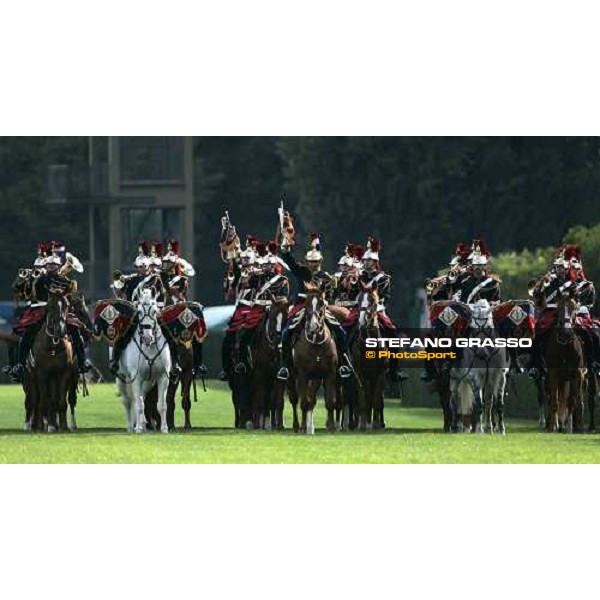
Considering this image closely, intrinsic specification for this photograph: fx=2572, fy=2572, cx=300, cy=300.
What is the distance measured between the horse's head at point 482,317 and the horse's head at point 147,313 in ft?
12.3

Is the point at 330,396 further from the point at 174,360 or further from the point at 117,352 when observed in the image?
the point at 117,352

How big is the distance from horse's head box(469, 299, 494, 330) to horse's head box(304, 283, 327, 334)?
5.75 ft

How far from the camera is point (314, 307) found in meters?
29.9

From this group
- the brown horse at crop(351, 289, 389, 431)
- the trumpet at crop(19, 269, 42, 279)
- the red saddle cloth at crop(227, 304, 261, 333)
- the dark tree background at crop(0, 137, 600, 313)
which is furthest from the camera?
the red saddle cloth at crop(227, 304, 261, 333)

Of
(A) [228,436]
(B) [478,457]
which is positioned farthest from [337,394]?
(B) [478,457]

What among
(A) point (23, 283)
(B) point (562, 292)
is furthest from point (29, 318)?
(B) point (562, 292)

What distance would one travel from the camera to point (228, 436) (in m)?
30.7

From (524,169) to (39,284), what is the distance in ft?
20.5

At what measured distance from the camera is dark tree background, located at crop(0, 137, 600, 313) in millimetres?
31125

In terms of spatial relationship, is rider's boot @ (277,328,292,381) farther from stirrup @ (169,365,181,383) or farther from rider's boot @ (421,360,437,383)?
rider's boot @ (421,360,437,383)

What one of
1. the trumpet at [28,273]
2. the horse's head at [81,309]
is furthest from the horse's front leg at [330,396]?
the trumpet at [28,273]

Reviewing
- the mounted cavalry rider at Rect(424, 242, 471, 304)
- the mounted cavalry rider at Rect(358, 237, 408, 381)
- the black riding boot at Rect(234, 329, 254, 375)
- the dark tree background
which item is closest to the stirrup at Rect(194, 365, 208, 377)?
the black riding boot at Rect(234, 329, 254, 375)

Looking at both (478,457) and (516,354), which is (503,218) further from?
(478,457)

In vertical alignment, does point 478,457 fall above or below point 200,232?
below
